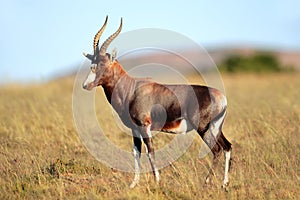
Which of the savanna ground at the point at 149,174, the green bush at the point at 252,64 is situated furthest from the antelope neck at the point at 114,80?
the green bush at the point at 252,64

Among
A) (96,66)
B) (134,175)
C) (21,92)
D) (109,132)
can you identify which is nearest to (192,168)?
(134,175)

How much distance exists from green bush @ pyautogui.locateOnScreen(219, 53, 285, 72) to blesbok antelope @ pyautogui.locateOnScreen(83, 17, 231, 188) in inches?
1224

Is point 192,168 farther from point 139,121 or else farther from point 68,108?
point 68,108

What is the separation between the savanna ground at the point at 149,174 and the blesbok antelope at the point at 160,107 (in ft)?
1.49

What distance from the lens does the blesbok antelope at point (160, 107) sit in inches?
332

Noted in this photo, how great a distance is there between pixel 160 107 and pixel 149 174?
3.71ft

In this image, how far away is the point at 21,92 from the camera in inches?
823

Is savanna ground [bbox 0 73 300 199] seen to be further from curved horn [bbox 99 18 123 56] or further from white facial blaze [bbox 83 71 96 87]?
curved horn [bbox 99 18 123 56]

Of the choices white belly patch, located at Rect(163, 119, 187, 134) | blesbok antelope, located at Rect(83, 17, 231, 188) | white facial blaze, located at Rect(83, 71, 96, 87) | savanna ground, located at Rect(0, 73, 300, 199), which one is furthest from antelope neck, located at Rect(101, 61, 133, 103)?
savanna ground, located at Rect(0, 73, 300, 199)

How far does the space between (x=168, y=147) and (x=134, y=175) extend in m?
1.76

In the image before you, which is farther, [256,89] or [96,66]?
[256,89]

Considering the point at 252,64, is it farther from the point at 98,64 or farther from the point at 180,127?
the point at 98,64

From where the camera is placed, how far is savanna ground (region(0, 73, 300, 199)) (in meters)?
7.66

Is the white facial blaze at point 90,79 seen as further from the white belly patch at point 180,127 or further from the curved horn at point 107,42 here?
the white belly patch at point 180,127
